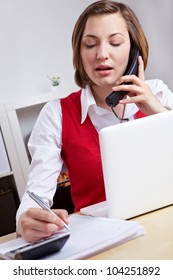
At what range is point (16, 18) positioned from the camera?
10.5 feet

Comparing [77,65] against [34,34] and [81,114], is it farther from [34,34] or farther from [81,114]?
[34,34]

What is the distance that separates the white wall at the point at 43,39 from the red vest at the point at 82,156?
5.53 ft

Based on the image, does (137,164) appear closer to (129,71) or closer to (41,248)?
(41,248)

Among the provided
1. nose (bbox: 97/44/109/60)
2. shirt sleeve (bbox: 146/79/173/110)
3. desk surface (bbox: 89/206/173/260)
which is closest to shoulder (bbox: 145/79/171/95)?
shirt sleeve (bbox: 146/79/173/110)

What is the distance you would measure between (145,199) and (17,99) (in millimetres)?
2081

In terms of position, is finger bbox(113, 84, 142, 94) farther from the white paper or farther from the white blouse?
the white paper

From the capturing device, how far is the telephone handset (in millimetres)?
1430

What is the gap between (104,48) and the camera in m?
1.45

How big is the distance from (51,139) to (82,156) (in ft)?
0.39

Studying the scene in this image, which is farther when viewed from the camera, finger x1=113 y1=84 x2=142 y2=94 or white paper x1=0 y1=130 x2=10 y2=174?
white paper x1=0 y1=130 x2=10 y2=174

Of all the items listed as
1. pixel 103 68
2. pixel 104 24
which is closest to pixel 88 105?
pixel 103 68

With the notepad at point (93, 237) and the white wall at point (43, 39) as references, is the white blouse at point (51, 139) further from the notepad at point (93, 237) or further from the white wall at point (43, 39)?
the white wall at point (43, 39)

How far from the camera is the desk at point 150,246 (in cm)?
95
